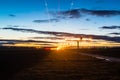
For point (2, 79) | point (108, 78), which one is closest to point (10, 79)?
point (2, 79)

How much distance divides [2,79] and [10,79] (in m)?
0.59

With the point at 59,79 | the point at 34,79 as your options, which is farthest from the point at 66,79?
the point at 34,79

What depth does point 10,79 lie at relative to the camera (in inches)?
900

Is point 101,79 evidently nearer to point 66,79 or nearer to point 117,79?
point 117,79

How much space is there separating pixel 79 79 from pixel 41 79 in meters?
2.77

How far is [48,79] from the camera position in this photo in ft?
74.9

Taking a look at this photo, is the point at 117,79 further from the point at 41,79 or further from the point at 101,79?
the point at 41,79

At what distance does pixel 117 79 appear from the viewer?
22.2m

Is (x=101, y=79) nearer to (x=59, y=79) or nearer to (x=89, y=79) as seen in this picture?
(x=89, y=79)

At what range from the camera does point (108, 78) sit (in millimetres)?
23000

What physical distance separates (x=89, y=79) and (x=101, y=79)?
33.6 inches

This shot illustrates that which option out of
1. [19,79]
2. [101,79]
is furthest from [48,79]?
[101,79]

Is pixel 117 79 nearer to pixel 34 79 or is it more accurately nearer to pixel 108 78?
pixel 108 78

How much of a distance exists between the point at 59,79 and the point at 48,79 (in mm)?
830
